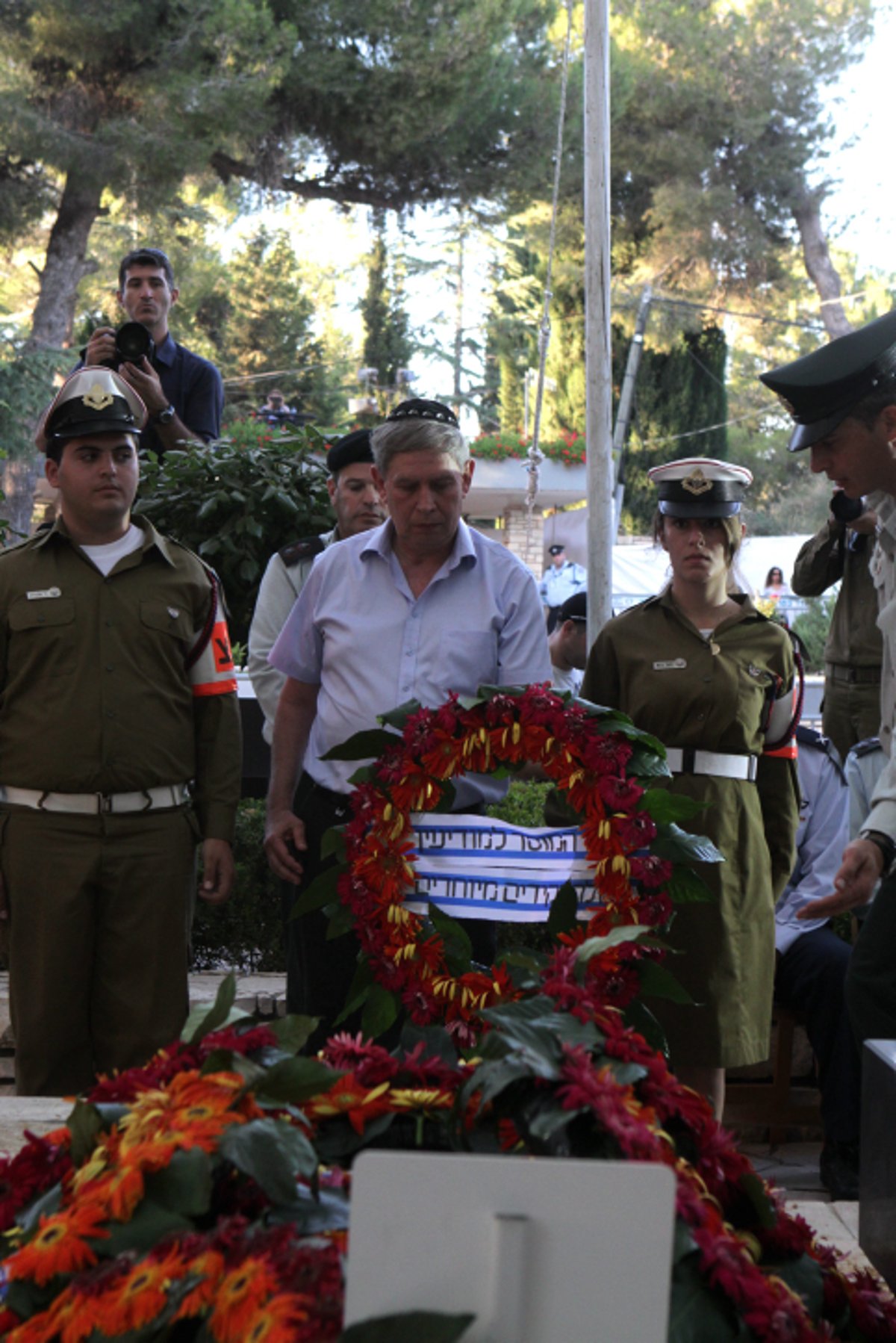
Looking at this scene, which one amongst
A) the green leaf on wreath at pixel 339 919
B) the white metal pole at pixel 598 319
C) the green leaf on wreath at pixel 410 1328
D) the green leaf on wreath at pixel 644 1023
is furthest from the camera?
the white metal pole at pixel 598 319

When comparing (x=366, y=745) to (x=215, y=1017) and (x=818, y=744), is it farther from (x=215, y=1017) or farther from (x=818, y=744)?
(x=818, y=744)

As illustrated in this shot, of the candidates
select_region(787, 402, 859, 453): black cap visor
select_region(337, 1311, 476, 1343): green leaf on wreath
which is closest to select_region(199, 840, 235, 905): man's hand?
select_region(787, 402, 859, 453): black cap visor

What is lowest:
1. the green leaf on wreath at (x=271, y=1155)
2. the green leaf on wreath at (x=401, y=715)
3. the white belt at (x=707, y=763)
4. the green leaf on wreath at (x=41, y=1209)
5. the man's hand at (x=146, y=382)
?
the green leaf on wreath at (x=41, y=1209)

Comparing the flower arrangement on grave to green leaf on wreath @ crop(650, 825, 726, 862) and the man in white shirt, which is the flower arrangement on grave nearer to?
green leaf on wreath @ crop(650, 825, 726, 862)

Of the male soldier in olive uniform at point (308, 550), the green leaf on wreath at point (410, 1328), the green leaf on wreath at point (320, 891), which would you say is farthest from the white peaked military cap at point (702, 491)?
the green leaf on wreath at point (410, 1328)

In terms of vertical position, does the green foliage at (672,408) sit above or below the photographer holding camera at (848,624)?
above

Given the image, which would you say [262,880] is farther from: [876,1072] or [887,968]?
[876,1072]

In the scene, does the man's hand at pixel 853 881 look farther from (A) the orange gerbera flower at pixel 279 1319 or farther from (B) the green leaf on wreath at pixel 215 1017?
(A) the orange gerbera flower at pixel 279 1319

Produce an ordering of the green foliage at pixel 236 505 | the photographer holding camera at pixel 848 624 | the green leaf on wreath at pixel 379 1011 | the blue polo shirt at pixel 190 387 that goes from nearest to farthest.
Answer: the green leaf on wreath at pixel 379 1011 → the photographer holding camera at pixel 848 624 → the blue polo shirt at pixel 190 387 → the green foliage at pixel 236 505

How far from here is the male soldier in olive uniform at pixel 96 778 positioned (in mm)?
3266

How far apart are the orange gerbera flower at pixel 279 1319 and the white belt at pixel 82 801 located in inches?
89.6

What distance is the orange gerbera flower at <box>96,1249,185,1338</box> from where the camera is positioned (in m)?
1.14

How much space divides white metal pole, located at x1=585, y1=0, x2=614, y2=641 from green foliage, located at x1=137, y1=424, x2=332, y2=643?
1198 millimetres

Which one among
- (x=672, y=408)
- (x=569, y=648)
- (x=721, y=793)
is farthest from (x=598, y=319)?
(x=672, y=408)
